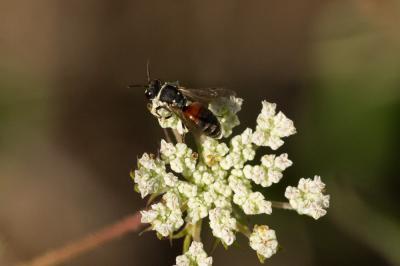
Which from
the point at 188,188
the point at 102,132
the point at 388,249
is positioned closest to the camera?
the point at 188,188

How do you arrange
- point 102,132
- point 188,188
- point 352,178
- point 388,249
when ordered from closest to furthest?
point 188,188 → point 388,249 → point 352,178 → point 102,132

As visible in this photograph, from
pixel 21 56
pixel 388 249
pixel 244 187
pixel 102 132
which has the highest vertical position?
pixel 21 56

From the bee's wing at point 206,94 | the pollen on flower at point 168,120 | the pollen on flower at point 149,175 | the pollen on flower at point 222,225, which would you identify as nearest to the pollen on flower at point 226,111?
the bee's wing at point 206,94

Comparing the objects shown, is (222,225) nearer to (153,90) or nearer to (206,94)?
(206,94)

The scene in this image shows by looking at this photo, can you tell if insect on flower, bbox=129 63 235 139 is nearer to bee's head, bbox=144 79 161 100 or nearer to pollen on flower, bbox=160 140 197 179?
bee's head, bbox=144 79 161 100

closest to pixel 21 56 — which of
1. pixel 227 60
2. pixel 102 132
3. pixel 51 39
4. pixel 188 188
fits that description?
pixel 51 39

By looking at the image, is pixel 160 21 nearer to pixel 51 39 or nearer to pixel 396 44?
pixel 51 39

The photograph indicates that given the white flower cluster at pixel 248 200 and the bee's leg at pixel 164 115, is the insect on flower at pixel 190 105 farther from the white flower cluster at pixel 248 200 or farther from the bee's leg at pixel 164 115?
the white flower cluster at pixel 248 200
